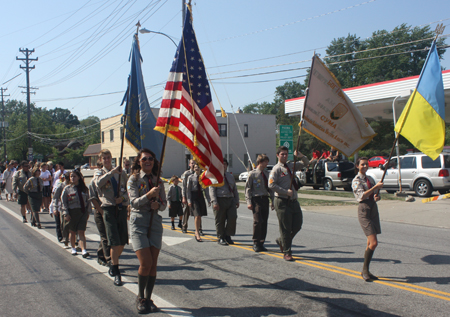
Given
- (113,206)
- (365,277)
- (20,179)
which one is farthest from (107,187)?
(20,179)

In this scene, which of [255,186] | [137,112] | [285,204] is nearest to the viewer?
[137,112]

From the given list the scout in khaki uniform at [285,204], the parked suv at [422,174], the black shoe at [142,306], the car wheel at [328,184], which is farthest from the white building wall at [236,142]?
the black shoe at [142,306]

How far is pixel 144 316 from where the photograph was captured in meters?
4.57

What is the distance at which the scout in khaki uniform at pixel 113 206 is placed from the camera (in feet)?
19.3

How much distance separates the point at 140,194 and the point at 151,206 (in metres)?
0.28

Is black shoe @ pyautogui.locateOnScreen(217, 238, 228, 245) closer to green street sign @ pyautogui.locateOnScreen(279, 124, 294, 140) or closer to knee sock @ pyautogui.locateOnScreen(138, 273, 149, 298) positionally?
knee sock @ pyautogui.locateOnScreen(138, 273, 149, 298)

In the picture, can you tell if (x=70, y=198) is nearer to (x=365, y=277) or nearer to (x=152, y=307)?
(x=152, y=307)

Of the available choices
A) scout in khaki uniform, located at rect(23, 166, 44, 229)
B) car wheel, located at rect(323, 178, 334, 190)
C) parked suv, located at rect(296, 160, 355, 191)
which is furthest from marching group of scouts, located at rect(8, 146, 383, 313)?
car wheel, located at rect(323, 178, 334, 190)

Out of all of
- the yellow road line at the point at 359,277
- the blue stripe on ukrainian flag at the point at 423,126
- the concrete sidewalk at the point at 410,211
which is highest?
the blue stripe on ukrainian flag at the point at 423,126

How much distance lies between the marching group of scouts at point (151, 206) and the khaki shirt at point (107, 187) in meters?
0.01

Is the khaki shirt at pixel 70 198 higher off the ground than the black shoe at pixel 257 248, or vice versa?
the khaki shirt at pixel 70 198

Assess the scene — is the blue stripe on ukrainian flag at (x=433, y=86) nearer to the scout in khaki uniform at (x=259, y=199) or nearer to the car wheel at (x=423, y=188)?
the scout in khaki uniform at (x=259, y=199)

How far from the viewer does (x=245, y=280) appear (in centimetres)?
588

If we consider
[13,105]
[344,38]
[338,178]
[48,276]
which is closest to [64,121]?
[13,105]
